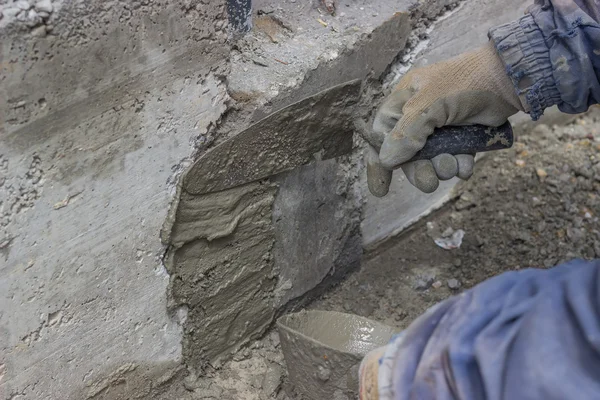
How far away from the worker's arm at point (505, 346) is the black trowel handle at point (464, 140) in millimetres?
739

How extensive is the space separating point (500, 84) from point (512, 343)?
1.04 m

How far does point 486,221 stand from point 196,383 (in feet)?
4.50

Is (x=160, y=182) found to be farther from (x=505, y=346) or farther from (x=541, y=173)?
(x=541, y=173)

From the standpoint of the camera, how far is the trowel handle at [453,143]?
77.4 inches

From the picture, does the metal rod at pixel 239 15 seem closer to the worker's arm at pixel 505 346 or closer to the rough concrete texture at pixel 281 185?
the rough concrete texture at pixel 281 185

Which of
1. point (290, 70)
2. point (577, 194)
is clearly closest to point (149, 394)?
point (290, 70)

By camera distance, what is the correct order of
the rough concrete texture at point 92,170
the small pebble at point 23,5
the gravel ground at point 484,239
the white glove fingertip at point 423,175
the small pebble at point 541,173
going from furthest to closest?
1. the small pebble at point 541,173
2. the gravel ground at point 484,239
3. the white glove fingertip at point 423,175
4. the rough concrete texture at point 92,170
5. the small pebble at point 23,5

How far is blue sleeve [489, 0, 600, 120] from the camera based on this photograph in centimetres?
183

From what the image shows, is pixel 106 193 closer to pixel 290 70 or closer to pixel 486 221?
pixel 290 70

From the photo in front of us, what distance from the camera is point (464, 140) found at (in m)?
1.99

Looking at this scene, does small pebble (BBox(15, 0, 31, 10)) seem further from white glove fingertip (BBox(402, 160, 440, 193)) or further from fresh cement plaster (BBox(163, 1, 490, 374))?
white glove fingertip (BBox(402, 160, 440, 193))

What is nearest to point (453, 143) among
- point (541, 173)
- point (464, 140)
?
point (464, 140)

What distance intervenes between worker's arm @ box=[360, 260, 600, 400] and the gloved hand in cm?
71

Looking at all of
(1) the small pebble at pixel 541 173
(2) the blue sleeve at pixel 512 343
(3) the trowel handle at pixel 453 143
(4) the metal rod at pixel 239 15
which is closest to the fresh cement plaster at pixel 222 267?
(3) the trowel handle at pixel 453 143
